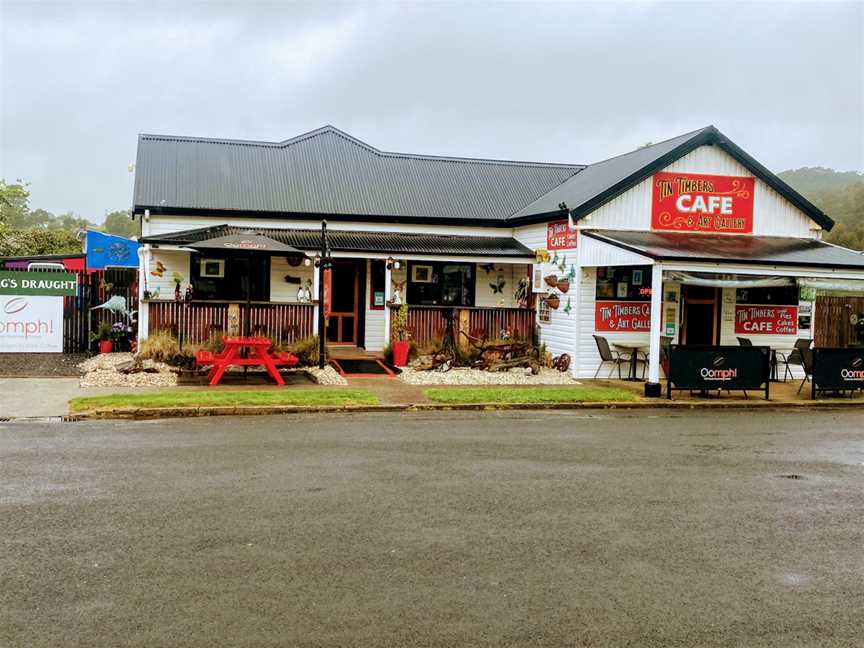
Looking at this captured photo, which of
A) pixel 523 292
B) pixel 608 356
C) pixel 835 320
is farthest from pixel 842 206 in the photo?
pixel 608 356

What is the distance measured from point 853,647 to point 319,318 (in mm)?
A: 15177

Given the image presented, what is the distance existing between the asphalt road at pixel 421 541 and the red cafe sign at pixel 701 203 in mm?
9379

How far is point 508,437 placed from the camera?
1179cm

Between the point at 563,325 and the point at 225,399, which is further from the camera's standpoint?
the point at 563,325

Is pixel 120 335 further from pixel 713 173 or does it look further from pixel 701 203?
pixel 713 173

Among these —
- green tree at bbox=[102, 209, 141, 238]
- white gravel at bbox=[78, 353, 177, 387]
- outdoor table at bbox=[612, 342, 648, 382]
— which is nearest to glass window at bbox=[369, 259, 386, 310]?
outdoor table at bbox=[612, 342, 648, 382]

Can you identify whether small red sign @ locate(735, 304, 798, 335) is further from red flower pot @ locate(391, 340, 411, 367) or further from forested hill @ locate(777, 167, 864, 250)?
forested hill @ locate(777, 167, 864, 250)

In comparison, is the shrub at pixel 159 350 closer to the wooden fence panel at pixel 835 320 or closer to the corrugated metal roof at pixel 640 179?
the corrugated metal roof at pixel 640 179

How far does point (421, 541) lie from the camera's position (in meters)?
6.78

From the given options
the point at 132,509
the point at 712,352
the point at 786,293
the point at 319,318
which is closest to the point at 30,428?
the point at 132,509

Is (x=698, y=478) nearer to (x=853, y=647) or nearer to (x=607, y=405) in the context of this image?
(x=853, y=647)

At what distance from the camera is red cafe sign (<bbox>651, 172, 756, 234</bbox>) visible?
787 inches

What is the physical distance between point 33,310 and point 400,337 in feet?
27.5

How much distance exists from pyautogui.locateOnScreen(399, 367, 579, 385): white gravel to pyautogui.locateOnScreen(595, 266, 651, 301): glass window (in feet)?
6.71
